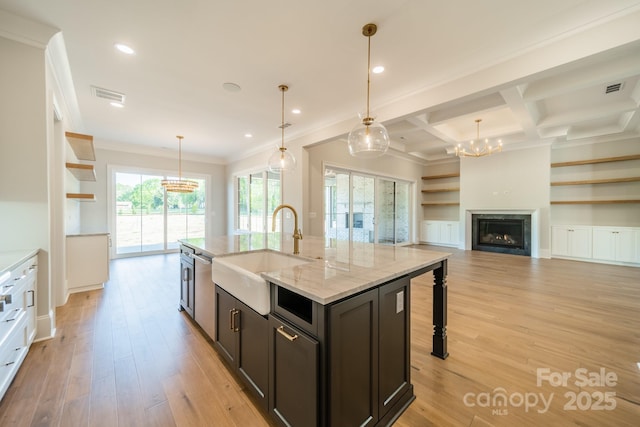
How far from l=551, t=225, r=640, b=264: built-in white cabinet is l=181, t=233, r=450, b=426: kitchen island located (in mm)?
6622

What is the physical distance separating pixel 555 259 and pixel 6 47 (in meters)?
9.77

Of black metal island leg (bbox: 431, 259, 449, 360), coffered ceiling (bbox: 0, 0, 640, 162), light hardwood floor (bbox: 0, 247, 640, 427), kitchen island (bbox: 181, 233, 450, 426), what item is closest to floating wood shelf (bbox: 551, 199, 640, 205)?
coffered ceiling (bbox: 0, 0, 640, 162)

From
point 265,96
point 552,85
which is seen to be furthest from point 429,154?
point 265,96

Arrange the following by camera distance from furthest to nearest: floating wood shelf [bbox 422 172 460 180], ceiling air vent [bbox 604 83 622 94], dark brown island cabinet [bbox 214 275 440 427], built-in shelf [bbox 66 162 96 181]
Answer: floating wood shelf [bbox 422 172 460 180], ceiling air vent [bbox 604 83 622 94], built-in shelf [bbox 66 162 96 181], dark brown island cabinet [bbox 214 275 440 427]

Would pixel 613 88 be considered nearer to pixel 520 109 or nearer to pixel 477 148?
pixel 520 109

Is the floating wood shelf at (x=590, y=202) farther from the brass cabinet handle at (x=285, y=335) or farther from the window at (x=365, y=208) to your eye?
the brass cabinet handle at (x=285, y=335)

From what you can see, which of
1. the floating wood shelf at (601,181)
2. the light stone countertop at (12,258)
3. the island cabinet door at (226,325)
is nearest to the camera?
the light stone countertop at (12,258)

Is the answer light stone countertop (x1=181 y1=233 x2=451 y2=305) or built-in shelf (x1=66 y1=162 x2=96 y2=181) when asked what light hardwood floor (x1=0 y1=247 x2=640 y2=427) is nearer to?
light stone countertop (x1=181 y1=233 x2=451 y2=305)

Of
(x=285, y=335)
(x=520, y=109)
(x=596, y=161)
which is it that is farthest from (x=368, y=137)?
(x=596, y=161)

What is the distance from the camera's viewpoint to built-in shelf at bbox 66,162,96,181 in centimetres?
351

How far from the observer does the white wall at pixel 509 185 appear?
619 cm

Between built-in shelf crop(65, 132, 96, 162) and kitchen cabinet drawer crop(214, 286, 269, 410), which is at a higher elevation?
built-in shelf crop(65, 132, 96, 162)

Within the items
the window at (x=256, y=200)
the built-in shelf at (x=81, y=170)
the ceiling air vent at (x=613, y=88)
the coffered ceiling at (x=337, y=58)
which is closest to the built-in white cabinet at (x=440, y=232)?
the coffered ceiling at (x=337, y=58)

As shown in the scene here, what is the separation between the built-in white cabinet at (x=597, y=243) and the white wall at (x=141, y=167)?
9.35 m
